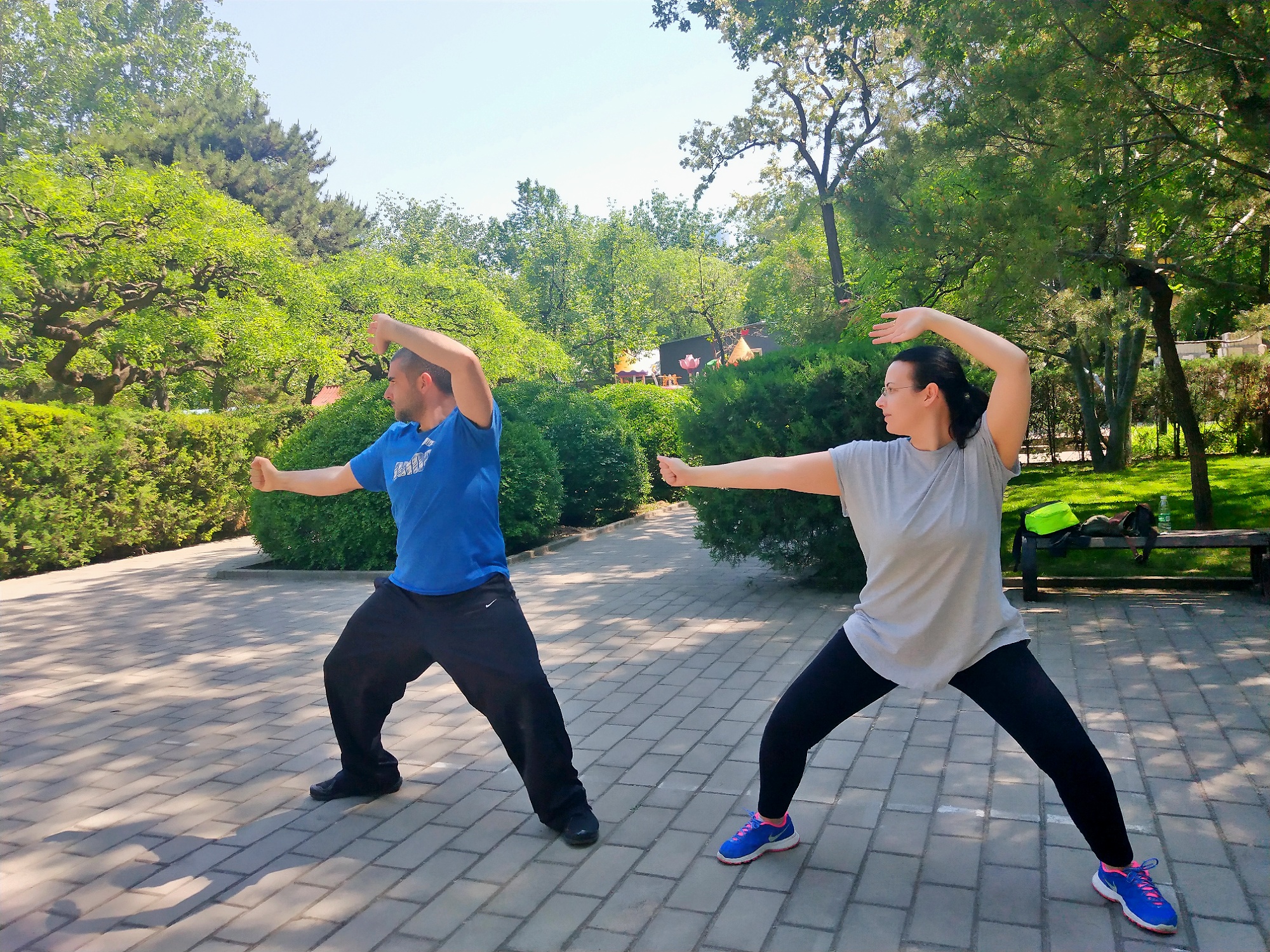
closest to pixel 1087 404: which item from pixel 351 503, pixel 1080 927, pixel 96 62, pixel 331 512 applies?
pixel 351 503

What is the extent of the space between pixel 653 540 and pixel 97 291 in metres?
10.6

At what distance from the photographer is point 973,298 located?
8992 mm

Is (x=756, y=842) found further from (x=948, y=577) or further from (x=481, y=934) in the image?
(x=948, y=577)

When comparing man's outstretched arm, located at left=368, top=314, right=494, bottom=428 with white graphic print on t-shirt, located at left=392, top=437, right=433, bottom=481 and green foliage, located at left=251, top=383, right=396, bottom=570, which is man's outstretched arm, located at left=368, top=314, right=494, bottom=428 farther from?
green foliage, located at left=251, top=383, right=396, bottom=570

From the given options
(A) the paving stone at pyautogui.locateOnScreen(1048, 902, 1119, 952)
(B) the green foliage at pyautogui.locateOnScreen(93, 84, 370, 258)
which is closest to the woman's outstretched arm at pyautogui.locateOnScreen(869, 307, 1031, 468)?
(A) the paving stone at pyautogui.locateOnScreen(1048, 902, 1119, 952)

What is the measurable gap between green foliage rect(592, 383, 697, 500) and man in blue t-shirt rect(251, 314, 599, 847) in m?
A: 12.9

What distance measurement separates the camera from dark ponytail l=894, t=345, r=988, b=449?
324cm

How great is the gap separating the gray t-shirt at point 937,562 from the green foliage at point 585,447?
10.4m

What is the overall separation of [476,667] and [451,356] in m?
1.25

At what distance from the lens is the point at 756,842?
12.0ft

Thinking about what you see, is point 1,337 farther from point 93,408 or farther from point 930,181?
point 930,181

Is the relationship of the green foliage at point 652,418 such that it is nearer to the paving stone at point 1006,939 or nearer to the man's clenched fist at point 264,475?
the man's clenched fist at point 264,475

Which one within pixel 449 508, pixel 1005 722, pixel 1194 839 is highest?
pixel 449 508

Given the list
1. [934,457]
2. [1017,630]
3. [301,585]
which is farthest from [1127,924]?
[301,585]
